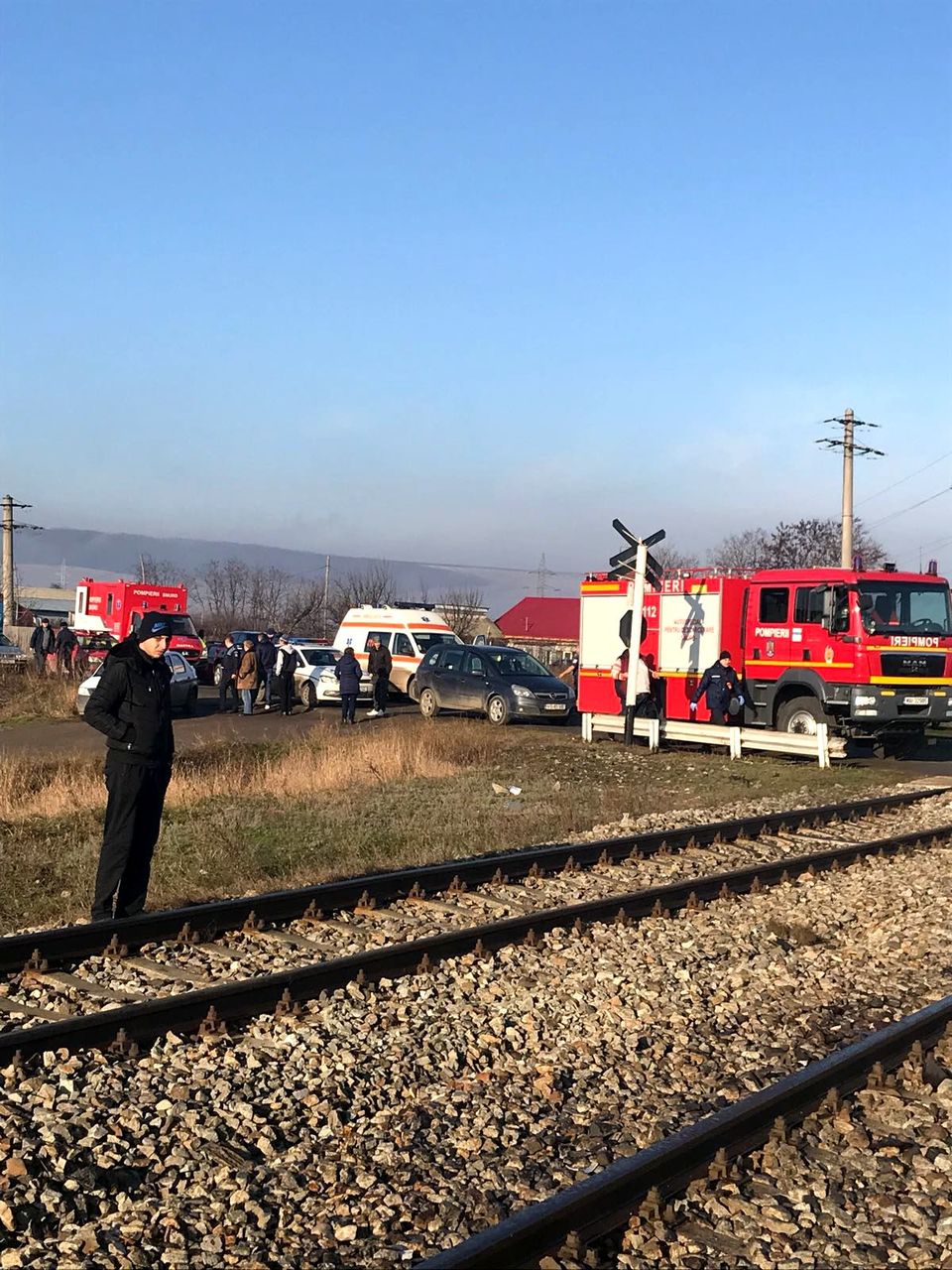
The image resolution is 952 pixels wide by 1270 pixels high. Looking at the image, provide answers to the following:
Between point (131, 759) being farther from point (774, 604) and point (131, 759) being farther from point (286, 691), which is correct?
point (286, 691)

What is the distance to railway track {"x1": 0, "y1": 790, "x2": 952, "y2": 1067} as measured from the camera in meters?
6.57

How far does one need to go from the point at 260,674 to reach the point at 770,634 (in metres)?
12.1

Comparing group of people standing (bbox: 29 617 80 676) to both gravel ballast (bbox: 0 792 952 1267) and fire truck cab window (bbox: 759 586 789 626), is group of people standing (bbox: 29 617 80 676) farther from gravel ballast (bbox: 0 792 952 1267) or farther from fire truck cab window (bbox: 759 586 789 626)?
gravel ballast (bbox: 0 792 952 1267)

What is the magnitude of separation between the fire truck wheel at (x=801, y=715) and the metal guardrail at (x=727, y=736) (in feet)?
0.54

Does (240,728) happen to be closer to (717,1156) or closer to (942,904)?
(942,904)

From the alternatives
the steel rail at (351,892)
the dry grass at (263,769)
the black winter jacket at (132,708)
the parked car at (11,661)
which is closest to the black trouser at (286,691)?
the dry grass at (263,769)

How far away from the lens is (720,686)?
2075cm

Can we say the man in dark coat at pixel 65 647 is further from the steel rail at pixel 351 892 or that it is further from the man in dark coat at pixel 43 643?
A: the steel rail at pixel 351 892

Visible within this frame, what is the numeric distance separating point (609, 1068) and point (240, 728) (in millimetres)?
19462

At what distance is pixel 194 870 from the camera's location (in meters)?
10.7

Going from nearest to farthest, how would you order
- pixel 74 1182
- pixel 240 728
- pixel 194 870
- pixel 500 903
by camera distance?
1. pixel 74 1182
2. pixel 500 903
3. pixel 194 870
4. pixel 240 728

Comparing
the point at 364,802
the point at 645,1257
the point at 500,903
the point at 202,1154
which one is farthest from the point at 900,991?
the point at 364,802

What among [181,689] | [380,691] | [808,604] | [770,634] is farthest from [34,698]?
[808,604]

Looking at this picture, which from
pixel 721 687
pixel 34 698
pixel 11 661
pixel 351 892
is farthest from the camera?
pixel 11 661
